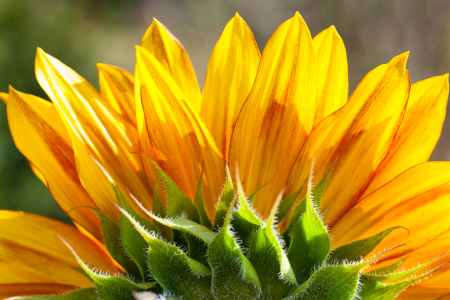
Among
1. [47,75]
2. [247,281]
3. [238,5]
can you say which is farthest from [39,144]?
[238,5]

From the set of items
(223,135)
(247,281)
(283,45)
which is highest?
(283,45)

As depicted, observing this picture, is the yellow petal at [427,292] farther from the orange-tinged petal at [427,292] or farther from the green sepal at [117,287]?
the green sepal at [117,287]

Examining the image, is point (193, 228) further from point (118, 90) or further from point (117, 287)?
point (118, 90)

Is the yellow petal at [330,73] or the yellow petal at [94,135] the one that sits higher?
the yellow petal at [330,73]

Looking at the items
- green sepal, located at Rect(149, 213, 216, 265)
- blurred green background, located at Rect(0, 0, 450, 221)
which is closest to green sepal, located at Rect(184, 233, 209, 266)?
green sepal, located at Rect(149, 213, 216, 265)

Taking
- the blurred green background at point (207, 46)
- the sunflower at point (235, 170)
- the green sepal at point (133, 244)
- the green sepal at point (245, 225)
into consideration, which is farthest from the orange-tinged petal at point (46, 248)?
the blurred green background at point (207, 46)

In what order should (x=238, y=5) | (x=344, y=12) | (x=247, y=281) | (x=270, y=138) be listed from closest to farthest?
(x=247, y=281)
(x=270, y=138)
(x=344, y=12)
(x=238, y=5)

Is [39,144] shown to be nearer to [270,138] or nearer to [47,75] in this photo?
[47,75]
